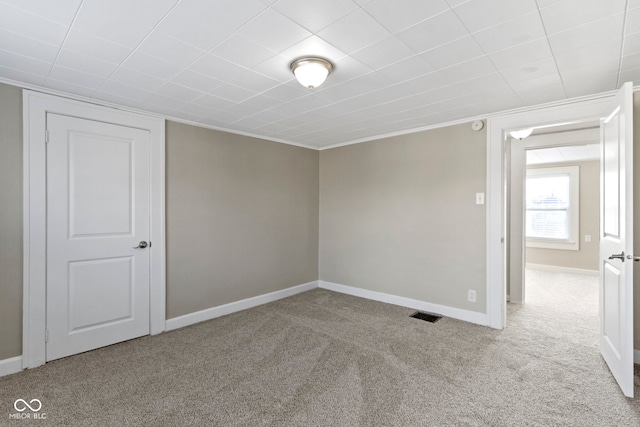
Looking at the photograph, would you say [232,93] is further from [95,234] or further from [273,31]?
[95,234]

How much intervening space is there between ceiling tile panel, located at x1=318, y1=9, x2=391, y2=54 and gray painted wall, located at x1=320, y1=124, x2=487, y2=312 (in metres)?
2.16

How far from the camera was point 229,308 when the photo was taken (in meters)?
3.90

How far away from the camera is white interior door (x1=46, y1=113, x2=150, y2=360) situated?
8.91 ft

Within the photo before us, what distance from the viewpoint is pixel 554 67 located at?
222 centimetres

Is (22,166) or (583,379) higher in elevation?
(22,166)

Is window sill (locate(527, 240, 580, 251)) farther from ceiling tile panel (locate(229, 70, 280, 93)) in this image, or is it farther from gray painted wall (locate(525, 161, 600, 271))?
ceiling tile panel (locate(229, 70, 280, 93))

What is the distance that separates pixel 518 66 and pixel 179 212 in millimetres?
3353

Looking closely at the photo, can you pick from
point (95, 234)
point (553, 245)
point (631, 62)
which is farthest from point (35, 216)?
point (553, 245)

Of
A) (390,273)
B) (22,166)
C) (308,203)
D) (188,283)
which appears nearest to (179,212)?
(188,283)

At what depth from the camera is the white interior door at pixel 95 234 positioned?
2.72m

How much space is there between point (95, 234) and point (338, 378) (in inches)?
98.5

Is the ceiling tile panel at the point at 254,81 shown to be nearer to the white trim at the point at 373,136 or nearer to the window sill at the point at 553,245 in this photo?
the white trim at the point at 373,136

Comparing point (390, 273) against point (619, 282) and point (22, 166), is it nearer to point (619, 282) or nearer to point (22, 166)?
point (619, 282)

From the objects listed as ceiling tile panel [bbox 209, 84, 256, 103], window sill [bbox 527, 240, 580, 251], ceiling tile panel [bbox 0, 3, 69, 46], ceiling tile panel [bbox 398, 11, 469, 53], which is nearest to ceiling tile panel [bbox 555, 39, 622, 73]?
ceiling tile panel [bbox 398, 11, 469, 53]
